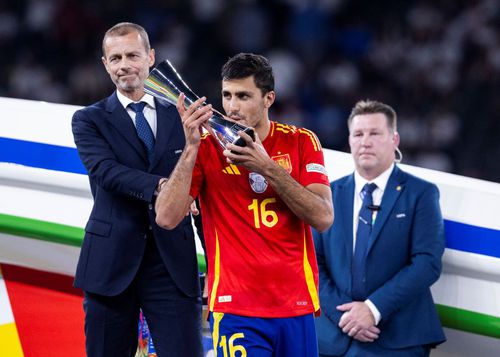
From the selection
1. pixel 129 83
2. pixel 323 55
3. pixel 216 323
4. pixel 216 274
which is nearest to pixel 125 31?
pixel 129 83

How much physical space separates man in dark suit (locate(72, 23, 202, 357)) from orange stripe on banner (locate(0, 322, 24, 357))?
0.99 meters

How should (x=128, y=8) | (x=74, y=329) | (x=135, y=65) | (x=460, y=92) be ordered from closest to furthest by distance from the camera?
(x=135, y=65) < (x=74, y=329) < (x=460, y=92) < (x=128, y=8)

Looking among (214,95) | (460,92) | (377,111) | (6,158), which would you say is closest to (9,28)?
(214,95)

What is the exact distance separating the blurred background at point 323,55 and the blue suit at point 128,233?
386 centimetres

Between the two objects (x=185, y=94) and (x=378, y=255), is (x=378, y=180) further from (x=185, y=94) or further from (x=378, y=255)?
(x=185, y=94)

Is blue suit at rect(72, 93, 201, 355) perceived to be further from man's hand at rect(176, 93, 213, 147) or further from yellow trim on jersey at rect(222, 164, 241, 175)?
man's hand at rect(176, 93, 213, 147)

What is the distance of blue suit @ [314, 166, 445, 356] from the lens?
3754mm

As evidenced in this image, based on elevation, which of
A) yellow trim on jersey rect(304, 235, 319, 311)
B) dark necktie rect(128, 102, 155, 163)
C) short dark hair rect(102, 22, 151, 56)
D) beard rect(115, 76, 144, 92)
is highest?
short dark hair rect(102, 22, 151, 56)

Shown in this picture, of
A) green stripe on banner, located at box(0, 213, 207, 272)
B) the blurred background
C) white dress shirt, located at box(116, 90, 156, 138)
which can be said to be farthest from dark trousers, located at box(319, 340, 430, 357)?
the blurred background

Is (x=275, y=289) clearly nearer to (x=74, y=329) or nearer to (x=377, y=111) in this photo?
(x=377, y=111)

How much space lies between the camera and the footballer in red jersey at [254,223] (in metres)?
2.95

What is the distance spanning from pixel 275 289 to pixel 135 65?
948 millimetres

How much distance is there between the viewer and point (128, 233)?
331cm

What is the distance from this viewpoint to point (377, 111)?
400 centimetres
